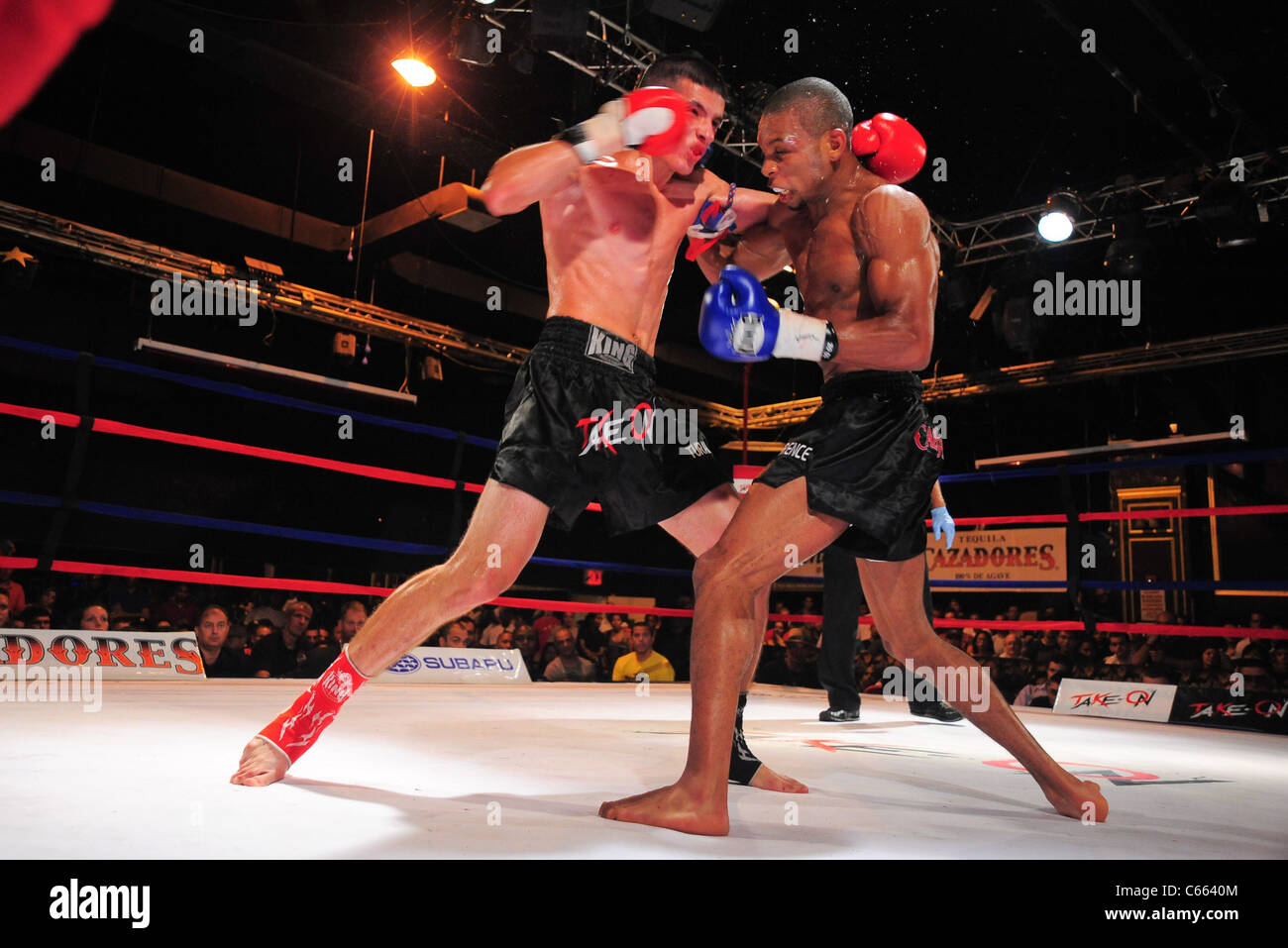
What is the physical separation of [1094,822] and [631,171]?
136 centimetres

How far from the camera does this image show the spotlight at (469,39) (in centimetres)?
443

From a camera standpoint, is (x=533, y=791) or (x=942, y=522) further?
(x=942, y=522)

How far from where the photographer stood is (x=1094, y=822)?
1414 millimetres

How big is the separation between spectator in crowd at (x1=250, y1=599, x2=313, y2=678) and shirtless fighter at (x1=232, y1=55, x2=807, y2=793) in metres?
2.98

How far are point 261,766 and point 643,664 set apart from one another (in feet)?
13.8

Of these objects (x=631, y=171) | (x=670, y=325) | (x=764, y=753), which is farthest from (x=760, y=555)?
(x=670, y=325)

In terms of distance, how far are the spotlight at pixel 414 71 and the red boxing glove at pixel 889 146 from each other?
3.80 metres

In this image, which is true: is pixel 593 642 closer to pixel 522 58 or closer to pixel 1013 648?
pixel 1013 648

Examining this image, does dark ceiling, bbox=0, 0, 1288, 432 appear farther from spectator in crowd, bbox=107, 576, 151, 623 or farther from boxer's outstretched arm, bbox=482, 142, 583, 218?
boxer's outstretched arm, bbox=482, 142, 583, 218

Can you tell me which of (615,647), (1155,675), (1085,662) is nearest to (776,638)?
(615,647)

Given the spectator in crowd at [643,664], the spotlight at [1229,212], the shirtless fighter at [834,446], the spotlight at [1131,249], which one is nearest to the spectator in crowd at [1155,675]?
the spotlight at [1131,249]

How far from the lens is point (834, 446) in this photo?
4.62ft

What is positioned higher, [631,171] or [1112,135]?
[1112,135]
